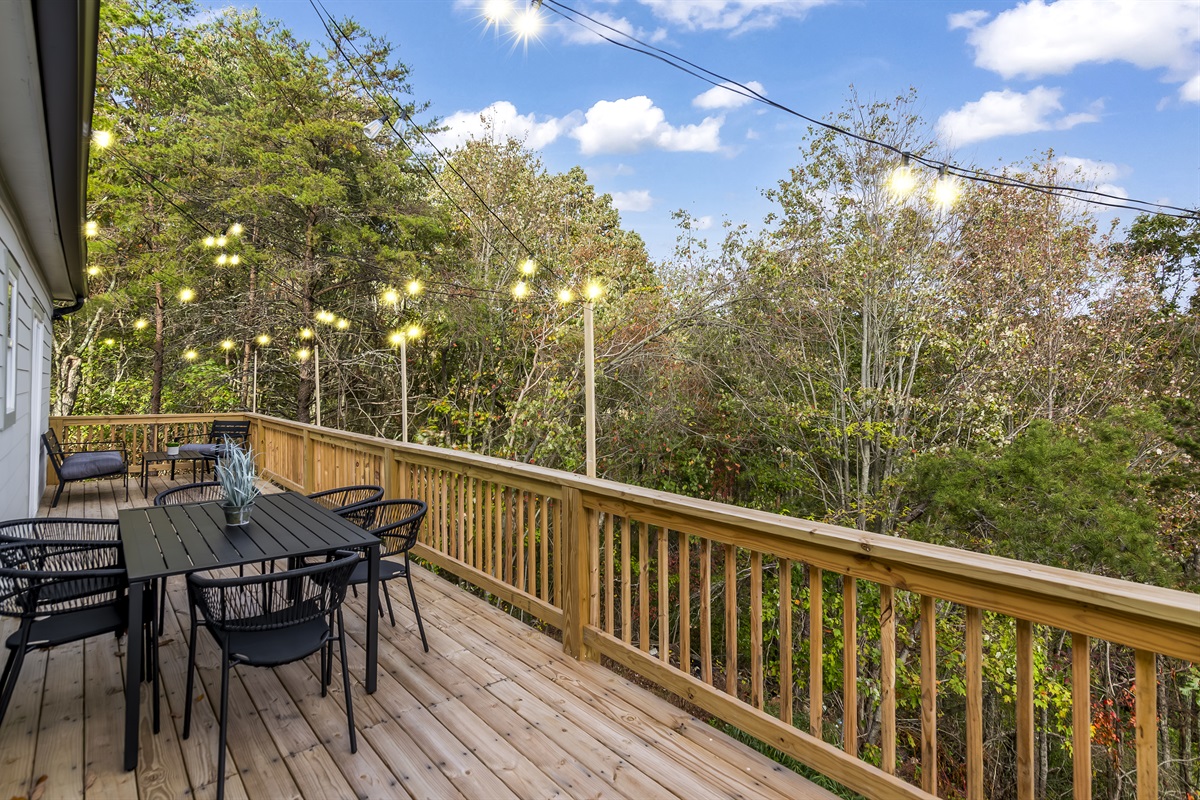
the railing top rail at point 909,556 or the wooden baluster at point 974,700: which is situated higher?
the railing top rail at point 909,556

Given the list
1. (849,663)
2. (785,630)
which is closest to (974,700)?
(849,663)

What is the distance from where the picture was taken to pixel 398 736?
2.24m

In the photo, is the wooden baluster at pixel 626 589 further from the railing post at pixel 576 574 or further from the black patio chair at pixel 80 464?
the black patio chair at pixel 80 464

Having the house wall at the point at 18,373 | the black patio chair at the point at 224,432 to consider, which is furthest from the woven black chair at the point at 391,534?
the black patio chair at the point at 224,432

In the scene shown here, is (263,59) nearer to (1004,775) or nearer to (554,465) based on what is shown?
(554,465)

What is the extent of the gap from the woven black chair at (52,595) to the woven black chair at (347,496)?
1.12 meters

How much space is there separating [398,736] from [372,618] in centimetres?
48

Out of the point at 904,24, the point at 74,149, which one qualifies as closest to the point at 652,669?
the point at 74,149

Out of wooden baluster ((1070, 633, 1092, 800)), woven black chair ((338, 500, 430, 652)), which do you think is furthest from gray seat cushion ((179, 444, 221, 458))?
wooden baluster ((1070, 633, 1092, 800))

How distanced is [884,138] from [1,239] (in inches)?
382

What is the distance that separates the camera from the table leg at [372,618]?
2.49 meters

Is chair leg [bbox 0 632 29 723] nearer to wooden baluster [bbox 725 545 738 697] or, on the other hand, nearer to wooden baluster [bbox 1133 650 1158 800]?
wooden baluster [bbox 725 545 738 697]

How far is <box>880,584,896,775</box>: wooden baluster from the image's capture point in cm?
176

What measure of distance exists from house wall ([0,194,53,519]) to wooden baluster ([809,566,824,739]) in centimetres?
437
